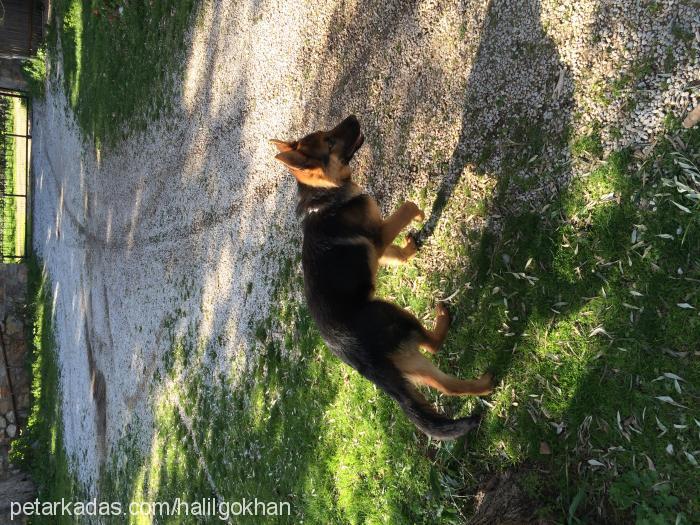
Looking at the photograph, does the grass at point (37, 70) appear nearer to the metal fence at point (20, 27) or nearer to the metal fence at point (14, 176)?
the metal fence at point (20, 27)

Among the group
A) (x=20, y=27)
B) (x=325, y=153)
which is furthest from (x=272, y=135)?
(x=20, y=27)

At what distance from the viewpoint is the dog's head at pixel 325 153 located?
4.36 meters

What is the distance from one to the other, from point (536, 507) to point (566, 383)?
2.81 ft

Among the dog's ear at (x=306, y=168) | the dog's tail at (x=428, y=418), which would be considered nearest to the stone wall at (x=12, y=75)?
the dog's ear at (x=306, y=168)

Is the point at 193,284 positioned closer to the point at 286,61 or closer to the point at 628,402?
the point at 286,61

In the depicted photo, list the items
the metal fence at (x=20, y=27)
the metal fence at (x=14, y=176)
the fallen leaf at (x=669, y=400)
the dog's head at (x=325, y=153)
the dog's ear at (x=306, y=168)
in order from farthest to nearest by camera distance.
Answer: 1. the metal fence at (x=14, y=176)
2. the metal fence at (x=20, y=27)
3. the dog's head at (x=325, y=153)
4. the dog's ear at (x=306, y=168)
5. the fallen leaf at (x=669, y=400)

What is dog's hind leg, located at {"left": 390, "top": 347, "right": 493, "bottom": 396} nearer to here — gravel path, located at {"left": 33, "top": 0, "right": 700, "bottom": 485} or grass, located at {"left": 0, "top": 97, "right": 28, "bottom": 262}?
gravel path, located at {"left": 33, "top": 0, "right": 700, "bottom": 485}

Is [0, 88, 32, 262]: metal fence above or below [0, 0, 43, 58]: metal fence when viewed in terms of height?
below

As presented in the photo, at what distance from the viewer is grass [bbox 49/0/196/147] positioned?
872 cm

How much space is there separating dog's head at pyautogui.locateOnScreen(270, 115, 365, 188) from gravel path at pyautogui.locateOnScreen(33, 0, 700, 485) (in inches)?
25.0

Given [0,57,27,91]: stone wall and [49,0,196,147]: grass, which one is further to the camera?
[0,57,27,91]: stone wall

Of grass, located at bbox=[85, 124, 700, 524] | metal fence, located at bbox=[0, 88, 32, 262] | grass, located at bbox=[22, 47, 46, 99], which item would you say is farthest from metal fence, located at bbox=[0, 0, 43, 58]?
grass, located at bbox=[85, 124, 700, 524]

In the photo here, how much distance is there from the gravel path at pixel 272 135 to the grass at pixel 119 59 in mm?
462

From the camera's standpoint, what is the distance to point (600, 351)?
3.39 m
